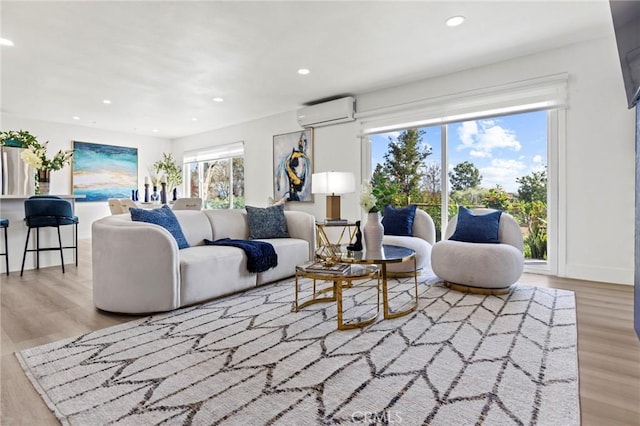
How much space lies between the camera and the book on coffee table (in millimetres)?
2332

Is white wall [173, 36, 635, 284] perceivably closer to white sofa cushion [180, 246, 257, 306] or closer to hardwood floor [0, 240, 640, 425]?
hardwood floor [0, 240, 640, 425]

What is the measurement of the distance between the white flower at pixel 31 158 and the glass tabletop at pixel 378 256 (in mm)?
4150

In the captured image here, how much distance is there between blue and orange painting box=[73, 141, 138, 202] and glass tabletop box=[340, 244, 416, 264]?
278 inches

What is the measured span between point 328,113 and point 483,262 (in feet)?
11.3

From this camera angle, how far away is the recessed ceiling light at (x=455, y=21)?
3.07m

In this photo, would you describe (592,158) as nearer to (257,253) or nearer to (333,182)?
(333,182)

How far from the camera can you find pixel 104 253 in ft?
8.82

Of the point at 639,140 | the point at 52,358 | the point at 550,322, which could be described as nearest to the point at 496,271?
the point at 550,322

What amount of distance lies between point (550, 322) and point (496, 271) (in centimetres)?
63

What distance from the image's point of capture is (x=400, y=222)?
4.00 meters

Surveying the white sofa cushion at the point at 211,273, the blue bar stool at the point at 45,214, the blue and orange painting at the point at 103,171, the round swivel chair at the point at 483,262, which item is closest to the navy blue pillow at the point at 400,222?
the round swivel chair at the point at 483,262

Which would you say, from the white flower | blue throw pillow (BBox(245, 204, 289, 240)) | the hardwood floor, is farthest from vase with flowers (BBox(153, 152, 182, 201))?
blue throw pillow (BBox(245, 204, 289, 240))

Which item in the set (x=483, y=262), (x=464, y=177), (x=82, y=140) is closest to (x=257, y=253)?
(x=483, y=262)

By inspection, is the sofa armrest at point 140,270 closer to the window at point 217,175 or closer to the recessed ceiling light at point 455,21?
the recessed ceiling light at point 455,21
